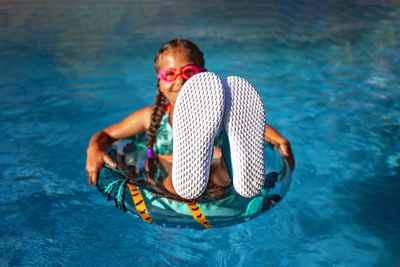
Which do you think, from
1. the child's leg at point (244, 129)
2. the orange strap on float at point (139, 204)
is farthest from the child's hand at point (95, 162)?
the child's leg at point (244, 129)

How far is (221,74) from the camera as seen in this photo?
5.59 m

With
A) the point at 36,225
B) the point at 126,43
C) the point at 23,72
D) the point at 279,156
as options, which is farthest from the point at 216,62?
the point at 36,225

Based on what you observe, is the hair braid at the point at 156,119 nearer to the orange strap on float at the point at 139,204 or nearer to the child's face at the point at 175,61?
the child's face at the point at 175,61

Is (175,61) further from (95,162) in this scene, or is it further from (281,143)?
(281,143)

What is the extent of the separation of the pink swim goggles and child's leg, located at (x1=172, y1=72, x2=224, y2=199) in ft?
1.81

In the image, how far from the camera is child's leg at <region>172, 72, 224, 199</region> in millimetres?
1846

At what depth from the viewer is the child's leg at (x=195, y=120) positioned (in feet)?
6.06

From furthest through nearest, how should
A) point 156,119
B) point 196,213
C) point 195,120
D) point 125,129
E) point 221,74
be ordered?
point 221,74 → point 125,129 → point 156,119 → point 196,213 → point 195,120

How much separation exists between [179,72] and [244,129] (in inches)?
27.2

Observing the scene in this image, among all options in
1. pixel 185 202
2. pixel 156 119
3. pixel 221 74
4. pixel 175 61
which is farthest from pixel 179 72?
pixel 221 74

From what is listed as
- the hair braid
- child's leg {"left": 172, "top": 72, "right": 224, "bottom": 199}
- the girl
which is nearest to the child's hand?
the girl

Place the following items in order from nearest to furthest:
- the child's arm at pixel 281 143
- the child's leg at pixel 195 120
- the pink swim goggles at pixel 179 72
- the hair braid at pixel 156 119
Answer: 1. the child's leg at pixel 195 120
2. the pink swim goggles at pixel 179 72
3. the child's arm at pixel 281 143
4. the hair braid at pixel 156 119

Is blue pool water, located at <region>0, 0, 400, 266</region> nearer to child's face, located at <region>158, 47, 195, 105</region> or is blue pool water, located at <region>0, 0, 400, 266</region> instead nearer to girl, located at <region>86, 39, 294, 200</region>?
girl, located at <region>86, 39, 294, 200</region>

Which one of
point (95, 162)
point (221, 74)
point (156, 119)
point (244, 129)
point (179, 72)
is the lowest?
point (221, 74)
